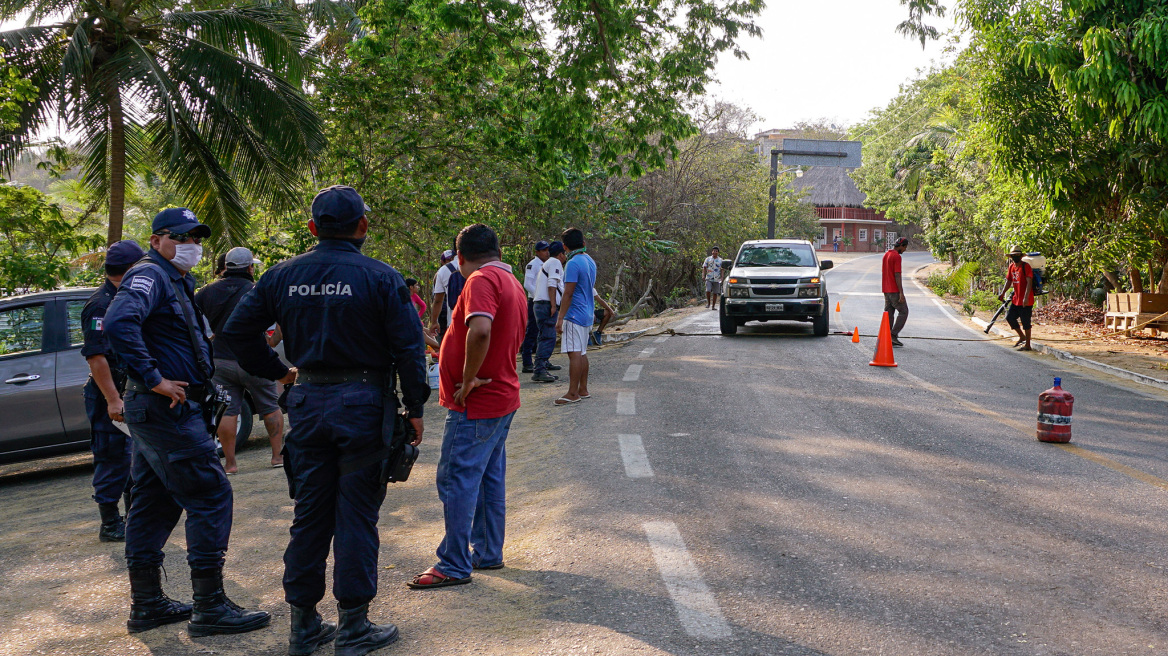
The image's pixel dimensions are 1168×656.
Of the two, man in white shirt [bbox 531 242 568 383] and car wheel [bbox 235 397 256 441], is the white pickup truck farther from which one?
car wheel [bbox 235 397 256 441]

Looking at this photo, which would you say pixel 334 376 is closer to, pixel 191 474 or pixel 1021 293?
pixel 191 474

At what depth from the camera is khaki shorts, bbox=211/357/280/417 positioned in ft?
26.1

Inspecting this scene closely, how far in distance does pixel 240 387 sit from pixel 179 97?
21.1 feet

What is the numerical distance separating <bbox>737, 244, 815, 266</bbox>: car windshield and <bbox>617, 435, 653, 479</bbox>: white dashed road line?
35.2ft

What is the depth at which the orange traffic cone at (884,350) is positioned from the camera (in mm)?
13180

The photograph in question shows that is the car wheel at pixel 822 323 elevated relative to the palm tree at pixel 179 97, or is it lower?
lower

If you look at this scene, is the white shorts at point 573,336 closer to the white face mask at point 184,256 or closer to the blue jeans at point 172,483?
the white face mask at point 184,256

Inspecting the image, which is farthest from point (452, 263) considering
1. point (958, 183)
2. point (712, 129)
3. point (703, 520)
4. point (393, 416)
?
point (958, 183)

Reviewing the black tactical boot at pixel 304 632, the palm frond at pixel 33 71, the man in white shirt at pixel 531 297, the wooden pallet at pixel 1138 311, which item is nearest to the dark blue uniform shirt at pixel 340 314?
the black tactical boot at pixel 304 632

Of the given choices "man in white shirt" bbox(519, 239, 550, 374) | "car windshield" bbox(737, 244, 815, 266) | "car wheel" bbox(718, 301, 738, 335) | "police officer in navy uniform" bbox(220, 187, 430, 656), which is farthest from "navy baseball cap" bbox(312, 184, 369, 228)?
"car windshield" bbox(737, 244, 815, 266)

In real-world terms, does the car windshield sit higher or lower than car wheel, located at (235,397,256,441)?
higher

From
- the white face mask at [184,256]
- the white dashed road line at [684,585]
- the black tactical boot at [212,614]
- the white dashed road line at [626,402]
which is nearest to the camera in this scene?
the white dashed road line at [684,585]

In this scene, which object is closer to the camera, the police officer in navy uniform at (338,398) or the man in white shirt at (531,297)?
the police officer in navy uniform at (338,398)

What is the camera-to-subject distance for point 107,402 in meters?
5.57
